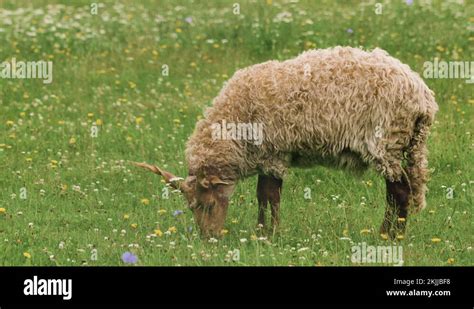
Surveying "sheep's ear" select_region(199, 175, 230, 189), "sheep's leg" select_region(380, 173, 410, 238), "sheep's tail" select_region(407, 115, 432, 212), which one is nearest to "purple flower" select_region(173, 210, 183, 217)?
"sheep's ear" select_region(199, 175, 230, 189)

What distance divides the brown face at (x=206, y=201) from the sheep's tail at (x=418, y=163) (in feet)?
5.73

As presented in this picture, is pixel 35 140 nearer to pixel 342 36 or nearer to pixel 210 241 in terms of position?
pixel 210 241

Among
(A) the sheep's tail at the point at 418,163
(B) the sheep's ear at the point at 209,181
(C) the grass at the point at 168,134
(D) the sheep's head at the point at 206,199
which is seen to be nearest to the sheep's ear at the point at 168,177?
(D) the sheep's head at the point at 206,199

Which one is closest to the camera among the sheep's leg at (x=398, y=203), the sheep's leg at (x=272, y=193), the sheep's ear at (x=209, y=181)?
the sheep's ear at (x=209, y=181)

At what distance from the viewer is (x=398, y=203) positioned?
9.91 m

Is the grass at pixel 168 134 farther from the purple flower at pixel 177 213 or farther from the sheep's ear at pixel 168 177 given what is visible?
the sheep's ear at pixel 168 177

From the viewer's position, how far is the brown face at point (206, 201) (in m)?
9.76

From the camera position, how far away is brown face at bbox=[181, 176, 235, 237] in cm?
976

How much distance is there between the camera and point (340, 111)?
9.52m

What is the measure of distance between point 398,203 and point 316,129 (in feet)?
3.66

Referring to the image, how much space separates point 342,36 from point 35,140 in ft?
18.7

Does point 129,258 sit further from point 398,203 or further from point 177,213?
point 398,203
